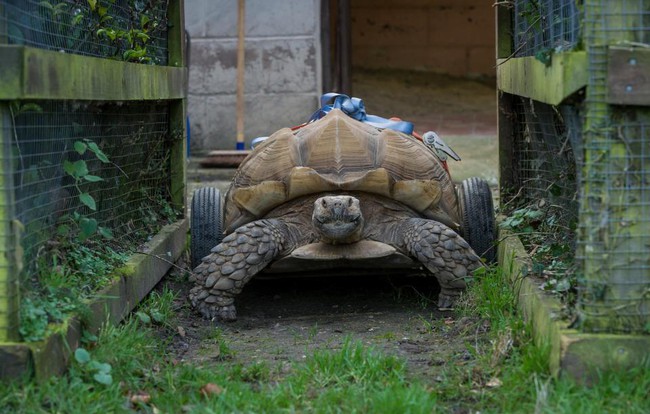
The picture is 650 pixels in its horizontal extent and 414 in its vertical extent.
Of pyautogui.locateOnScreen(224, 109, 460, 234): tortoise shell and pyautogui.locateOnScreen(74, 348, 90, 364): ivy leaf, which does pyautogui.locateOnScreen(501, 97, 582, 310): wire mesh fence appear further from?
pyautogui.locateOnScreen(74, 348, 90, 364): ivy leaf

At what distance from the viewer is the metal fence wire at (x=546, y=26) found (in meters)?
3.68

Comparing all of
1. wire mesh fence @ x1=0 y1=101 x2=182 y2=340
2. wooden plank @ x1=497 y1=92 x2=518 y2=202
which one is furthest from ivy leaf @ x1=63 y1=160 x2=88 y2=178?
wooden plank @ x1=497 y1=92 x2=518 y2=202

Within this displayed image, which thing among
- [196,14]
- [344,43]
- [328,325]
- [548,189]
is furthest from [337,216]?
[344,43]

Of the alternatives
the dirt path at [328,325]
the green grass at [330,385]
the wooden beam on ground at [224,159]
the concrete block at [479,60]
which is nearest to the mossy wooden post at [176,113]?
the dirt path at [328,325]

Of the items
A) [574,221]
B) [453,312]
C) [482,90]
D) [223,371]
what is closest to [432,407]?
[223,371]

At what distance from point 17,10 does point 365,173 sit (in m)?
2.02

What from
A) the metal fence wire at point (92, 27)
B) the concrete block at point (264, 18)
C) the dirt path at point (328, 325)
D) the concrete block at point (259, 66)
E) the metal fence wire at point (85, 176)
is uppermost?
the concrete block at point (264, 18)

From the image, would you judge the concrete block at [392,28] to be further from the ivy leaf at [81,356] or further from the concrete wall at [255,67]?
the ivy leaf at [81,356]

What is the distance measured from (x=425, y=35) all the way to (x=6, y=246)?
13348 mm

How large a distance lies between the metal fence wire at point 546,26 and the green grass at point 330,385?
1.13 m

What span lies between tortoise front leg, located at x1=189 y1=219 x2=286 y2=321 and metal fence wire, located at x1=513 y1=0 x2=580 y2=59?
1555 millimetres

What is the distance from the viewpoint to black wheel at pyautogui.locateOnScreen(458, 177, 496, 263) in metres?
5.26

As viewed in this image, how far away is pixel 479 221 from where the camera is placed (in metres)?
5.27

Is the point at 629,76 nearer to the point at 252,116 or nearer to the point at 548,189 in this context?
the point at 548,189
